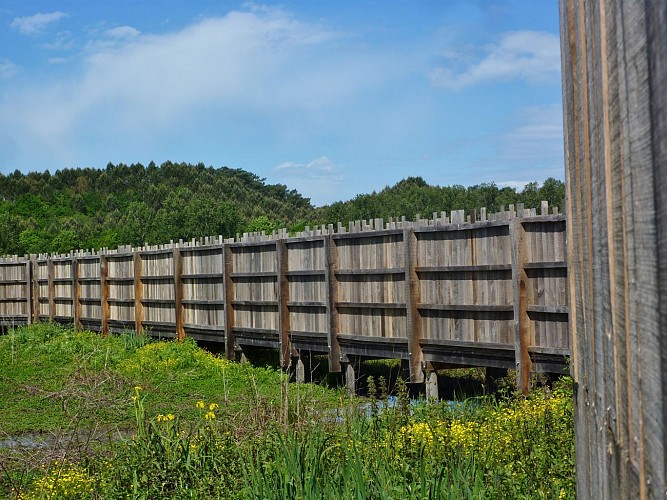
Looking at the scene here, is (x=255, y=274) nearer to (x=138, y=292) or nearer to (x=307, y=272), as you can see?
(x=307, y=272)

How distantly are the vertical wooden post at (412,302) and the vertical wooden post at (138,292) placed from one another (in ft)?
32.1

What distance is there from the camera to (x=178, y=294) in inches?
689

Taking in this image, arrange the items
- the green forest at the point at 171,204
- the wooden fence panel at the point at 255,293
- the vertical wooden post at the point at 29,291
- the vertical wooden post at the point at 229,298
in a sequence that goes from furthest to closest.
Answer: the green forest at the point at 171,204, the vertical wooden post at the point at 29,291, the vertical wooden post at the point at 229,298, the wooden fence panel at the point at 255,293

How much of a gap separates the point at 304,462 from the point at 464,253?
549 cm

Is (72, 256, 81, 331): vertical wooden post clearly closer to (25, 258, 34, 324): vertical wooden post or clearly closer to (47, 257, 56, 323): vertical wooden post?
(47, 257, 56, 323): vertical wooden post

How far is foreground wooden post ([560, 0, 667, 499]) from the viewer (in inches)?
55.9

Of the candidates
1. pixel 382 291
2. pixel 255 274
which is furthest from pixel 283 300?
pixel 382 291

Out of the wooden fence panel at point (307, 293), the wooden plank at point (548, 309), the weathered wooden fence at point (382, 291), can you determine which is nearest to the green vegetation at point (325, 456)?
the wooden plank at point (548, 309)

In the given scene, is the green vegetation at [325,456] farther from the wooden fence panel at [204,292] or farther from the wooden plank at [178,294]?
the wooden plank at [178,294]

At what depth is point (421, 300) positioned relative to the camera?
36.2ft

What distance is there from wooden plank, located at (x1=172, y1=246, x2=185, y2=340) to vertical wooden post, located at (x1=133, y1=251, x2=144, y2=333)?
204 centimetres

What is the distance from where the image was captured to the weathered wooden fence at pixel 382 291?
31.0 ft

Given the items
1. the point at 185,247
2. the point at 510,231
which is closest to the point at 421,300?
the point at 510,231

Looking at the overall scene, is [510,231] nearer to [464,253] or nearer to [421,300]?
[464,253]
